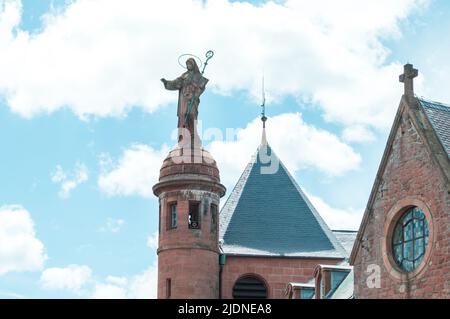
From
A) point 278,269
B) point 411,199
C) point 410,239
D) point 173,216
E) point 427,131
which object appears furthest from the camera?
point 278,269

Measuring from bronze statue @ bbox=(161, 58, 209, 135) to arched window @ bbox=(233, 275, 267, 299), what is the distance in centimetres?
713

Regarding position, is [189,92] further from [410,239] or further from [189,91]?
[410,239]

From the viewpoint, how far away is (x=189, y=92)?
41438mm

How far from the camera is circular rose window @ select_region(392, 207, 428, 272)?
78.8 feet

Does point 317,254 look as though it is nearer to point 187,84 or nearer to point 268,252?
point 268,252

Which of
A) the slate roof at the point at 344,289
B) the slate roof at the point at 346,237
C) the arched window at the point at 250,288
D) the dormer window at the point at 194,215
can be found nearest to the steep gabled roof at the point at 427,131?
the slate roof at the point at 344,289

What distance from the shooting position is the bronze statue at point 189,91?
136 feet

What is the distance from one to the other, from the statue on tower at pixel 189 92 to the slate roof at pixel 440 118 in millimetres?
17086

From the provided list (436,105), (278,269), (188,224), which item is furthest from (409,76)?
(278,269)

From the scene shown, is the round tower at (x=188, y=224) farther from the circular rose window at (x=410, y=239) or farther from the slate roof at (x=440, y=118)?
the slate roof at (x=440, y=118)

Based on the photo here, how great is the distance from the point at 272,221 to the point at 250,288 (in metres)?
3.35

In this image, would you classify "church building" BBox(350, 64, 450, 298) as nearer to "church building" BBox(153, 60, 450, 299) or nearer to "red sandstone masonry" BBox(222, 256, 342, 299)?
"church building" BBox(153, 60, 450, 299)
